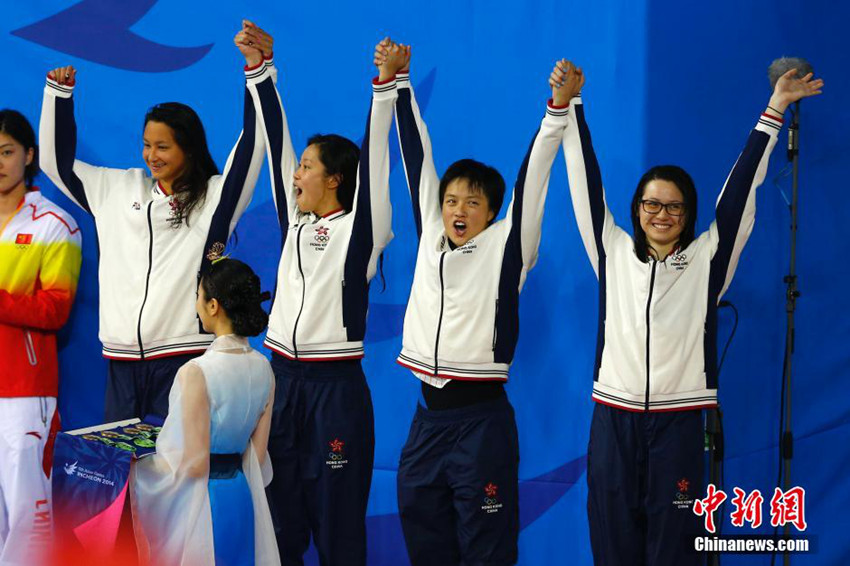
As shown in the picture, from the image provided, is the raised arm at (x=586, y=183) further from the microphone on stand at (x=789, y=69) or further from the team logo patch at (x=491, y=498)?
the team logo patch at (x=491, y=498)

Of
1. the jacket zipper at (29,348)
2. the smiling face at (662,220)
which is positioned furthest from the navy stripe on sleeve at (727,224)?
the jacket zipper at (29,348)

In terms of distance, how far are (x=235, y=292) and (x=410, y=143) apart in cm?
106

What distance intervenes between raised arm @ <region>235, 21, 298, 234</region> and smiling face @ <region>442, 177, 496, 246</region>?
0.64 metres

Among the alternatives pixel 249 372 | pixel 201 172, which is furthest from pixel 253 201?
pixel 249 372

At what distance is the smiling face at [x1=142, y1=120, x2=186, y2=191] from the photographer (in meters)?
4.21

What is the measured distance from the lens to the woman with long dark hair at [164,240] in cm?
411

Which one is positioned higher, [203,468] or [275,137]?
[275,137]

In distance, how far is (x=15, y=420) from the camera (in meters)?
4.48

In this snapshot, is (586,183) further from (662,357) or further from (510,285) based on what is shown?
(662,357)

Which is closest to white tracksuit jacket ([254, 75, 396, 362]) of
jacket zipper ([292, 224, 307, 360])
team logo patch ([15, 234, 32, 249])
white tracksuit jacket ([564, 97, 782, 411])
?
jacket zipper ([292, 224, 307, 360])

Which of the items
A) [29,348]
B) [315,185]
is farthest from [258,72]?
[29,348]

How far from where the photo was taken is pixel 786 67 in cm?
385

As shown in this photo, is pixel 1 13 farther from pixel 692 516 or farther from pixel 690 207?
pixel 692 516

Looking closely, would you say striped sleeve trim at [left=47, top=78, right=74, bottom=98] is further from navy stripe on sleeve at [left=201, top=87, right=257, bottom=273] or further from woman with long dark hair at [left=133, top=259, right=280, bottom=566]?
woman with long dark hair at [left=133, top=259, right=280, bottom=566]
